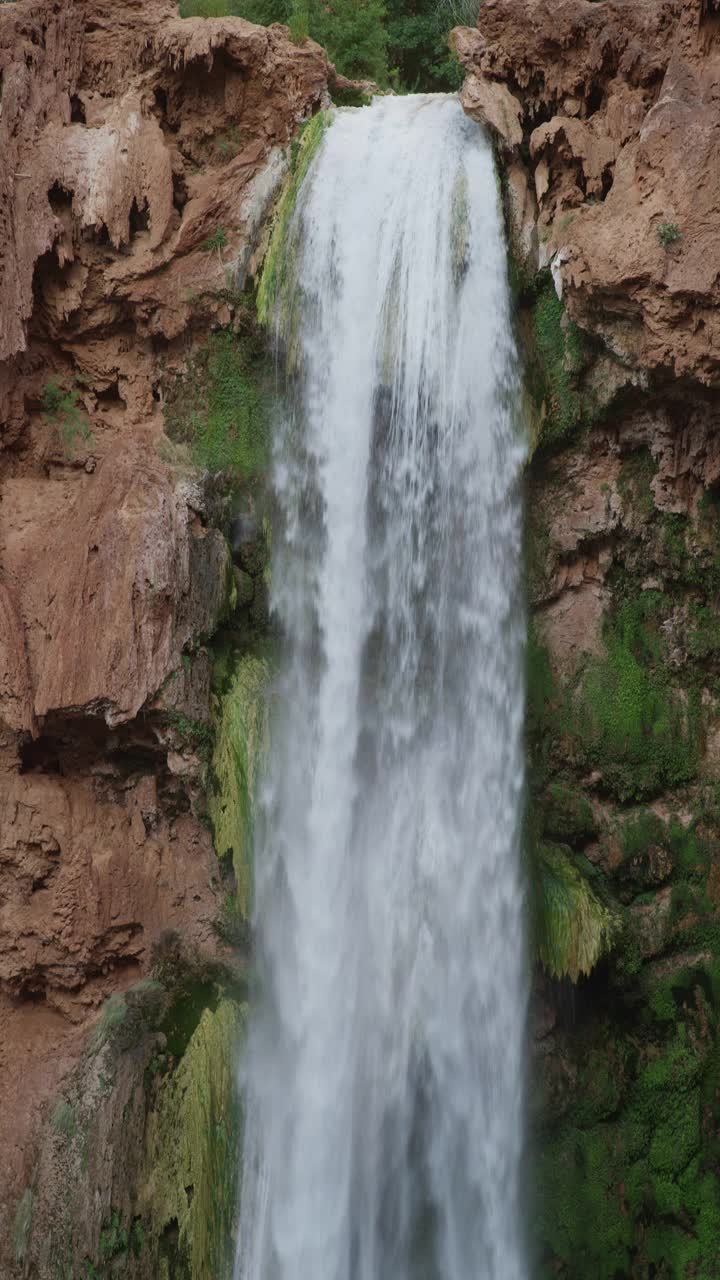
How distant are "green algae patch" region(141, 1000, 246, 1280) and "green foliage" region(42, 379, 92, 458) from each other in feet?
14.9

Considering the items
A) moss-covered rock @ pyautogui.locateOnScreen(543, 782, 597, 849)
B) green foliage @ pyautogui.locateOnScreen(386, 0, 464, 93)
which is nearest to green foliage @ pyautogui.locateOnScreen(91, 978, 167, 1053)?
moss-covered rock @ pyautogui.locateOnScreen(543, 782, 597, 849)

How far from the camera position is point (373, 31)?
13070mm

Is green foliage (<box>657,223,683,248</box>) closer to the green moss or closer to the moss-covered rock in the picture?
the green moss

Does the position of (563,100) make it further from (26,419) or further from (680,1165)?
(680,1165)

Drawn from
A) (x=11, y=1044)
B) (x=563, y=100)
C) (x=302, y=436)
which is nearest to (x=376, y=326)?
(x=302, y=436)

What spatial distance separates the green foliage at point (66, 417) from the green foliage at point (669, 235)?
14.9ft

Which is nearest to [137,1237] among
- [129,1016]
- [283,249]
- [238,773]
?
[129,1016]

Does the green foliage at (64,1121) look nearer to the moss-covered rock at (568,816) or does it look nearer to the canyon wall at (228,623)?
the canyon wall at (228,623)

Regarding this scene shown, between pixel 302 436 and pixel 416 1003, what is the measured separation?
4.42 m

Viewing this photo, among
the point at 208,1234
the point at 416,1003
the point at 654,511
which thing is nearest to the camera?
the point at 208,1234

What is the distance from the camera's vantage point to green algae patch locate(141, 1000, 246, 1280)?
710cm

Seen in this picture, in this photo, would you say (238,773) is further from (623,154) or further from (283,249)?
(623,154)

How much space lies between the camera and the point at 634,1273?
7.77 metres

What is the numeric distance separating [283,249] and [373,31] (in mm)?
6070
